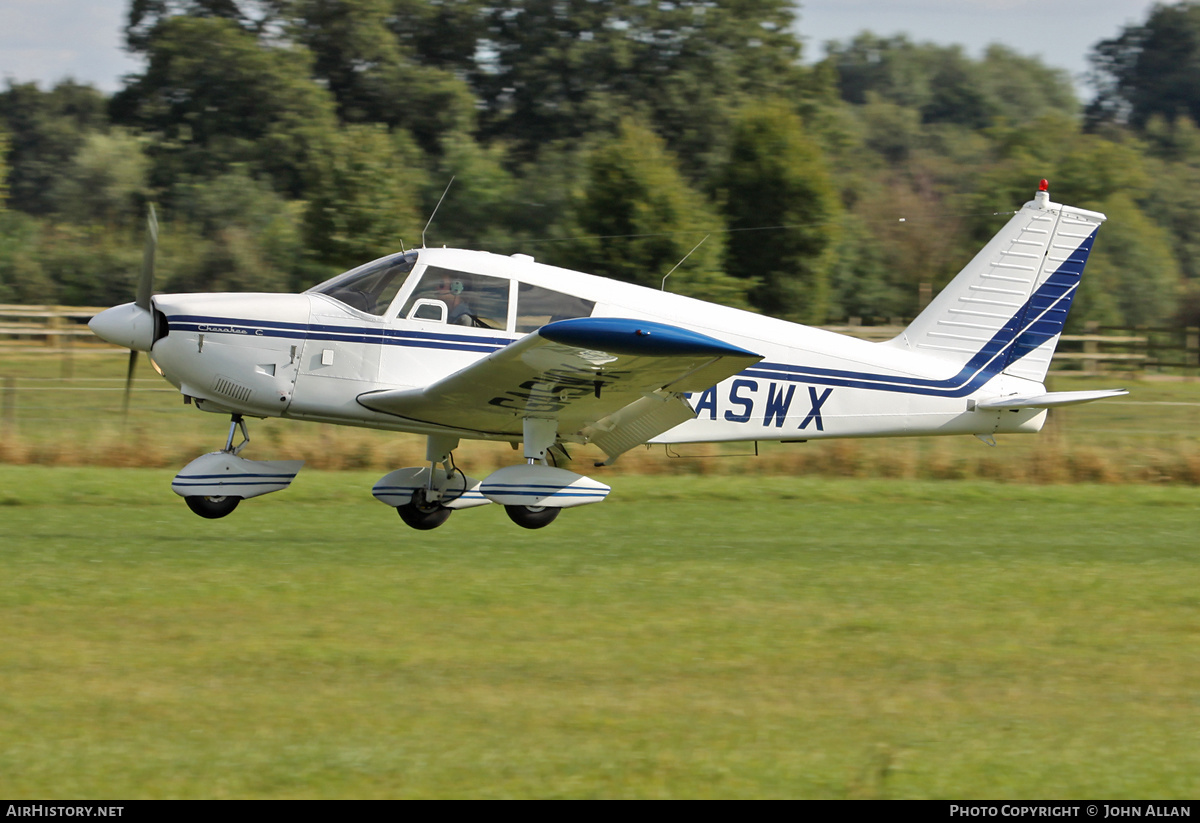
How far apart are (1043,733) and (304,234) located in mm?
25945

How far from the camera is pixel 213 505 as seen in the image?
9734mm

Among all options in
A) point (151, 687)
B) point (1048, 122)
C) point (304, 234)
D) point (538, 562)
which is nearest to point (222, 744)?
point (151, 687)

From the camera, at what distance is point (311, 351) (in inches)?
364

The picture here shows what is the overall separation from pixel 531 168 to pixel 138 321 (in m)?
38.1

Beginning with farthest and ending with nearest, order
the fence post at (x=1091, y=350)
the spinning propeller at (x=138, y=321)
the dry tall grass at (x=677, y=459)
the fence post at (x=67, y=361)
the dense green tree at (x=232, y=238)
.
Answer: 1. the dense green tree at (x=232, y=238)
2. the fence post at (x=1091, y=350)
3. the fence post at (x=67, y=361)
4. the dry tall grass at (x=677, y=459)
5. the spinning propeller at (x=138, y=321)

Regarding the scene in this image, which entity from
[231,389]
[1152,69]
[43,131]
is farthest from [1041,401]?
[1152,69]

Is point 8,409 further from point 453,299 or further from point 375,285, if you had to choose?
point 453,299

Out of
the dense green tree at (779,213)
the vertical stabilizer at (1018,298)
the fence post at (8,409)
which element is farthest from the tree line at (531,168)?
the vertical stabilizer at (1018,298)

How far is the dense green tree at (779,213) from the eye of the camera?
33.0 metres

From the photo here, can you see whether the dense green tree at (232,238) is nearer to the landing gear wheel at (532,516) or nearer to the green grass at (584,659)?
the green grass at (584,659)

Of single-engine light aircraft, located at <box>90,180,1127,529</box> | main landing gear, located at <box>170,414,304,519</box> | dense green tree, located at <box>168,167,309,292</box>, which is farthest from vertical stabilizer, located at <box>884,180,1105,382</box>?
dense green tree, located at <box>168,167,309,292</box>

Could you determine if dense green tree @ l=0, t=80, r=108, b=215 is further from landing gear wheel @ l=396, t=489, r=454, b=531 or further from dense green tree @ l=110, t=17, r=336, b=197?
landing gear wheel @ l=396, t=489, r=454, b=531

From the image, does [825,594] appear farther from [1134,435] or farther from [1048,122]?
[1048,122]

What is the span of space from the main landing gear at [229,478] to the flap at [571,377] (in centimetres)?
91
